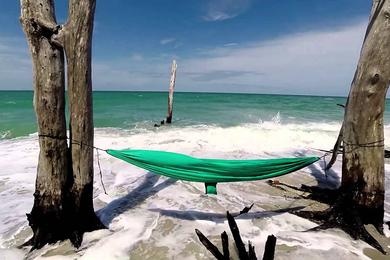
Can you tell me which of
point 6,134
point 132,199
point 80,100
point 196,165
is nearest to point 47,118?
point 80,100

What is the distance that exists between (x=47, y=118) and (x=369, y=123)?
340 cm

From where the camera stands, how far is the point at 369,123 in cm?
348

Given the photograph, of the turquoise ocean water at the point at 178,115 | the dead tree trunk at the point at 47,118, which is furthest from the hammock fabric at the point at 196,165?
the turquoise ocean water at the point at 178,115

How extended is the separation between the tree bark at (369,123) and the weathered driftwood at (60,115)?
114 inches

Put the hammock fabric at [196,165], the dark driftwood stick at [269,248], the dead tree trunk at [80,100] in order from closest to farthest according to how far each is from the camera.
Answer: the dark driftwood stick at [269,248] → the dead tree trunk at [80,100] → the hammock fabric at [196,165]

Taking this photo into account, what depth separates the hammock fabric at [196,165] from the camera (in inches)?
140

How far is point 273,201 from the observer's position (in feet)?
16.1

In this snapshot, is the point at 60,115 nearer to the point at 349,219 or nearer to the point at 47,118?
the point at 47,118

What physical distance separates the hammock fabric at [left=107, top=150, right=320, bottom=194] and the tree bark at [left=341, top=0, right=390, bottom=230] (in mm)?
807

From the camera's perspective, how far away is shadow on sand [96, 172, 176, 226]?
4280 millimetres

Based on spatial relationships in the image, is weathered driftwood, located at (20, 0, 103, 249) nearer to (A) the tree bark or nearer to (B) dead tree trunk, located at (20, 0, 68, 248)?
(B) dead tree trunk, located at (20, 0, 68, 248)

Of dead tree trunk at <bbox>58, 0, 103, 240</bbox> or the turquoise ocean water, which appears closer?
dead tree trunk at <bbox>58, 0, 103, 240</bbox>

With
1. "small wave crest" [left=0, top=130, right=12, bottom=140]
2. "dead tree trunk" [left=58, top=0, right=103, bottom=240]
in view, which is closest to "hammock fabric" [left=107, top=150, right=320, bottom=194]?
"dead tree trunk" [left=58, top=0, right=103, bottom=240]

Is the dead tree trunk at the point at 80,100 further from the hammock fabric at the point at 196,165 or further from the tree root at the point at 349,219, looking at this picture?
the tree root at the point at 349,219
